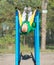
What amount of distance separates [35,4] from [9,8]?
217 centimetres

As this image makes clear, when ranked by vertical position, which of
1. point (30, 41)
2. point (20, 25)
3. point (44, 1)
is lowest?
point (30, 41)

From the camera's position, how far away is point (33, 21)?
6477mm

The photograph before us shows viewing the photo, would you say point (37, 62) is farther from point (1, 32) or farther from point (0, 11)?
point (1, 32)

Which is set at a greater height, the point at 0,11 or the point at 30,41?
the point at 0,11

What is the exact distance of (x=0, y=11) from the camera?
2216 cm

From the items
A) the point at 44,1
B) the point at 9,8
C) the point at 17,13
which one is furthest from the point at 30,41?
the point at 17,13

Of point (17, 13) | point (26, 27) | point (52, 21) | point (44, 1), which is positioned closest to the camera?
point (26, 27)

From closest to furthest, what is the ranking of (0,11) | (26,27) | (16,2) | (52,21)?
(26,27) → (16,2) → (0,11) → (52,21)

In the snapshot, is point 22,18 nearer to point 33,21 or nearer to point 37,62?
point 33,21

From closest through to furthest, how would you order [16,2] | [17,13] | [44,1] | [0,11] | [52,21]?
[17,13] < [44,1] < [16,2] < [0,11] < [52,21]

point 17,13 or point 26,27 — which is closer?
point 26,27

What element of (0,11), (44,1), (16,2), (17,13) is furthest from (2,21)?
(17,13)

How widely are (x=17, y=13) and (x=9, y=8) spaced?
15.3 m

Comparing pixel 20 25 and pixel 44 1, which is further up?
pixel 44 1
